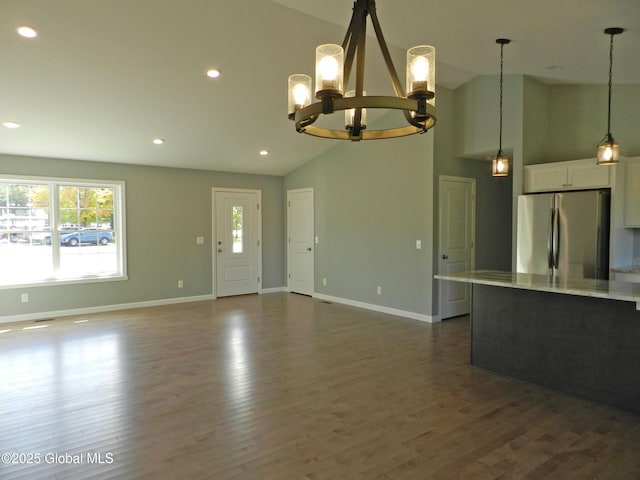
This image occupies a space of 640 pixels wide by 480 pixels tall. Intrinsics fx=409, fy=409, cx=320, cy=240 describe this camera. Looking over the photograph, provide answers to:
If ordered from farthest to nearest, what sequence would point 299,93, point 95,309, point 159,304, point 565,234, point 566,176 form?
point 159,304, point 95,309, point 566,176, point 565,234, point 299,93

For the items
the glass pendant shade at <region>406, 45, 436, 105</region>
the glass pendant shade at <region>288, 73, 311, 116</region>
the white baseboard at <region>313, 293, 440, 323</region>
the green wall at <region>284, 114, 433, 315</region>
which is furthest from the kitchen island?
the glass pendant shade at <region>288, 73, 311, 116</region>

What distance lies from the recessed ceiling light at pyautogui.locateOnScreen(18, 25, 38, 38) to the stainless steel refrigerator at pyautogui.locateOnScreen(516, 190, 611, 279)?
208 inches

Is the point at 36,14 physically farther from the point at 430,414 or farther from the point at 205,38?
the point at 430,414

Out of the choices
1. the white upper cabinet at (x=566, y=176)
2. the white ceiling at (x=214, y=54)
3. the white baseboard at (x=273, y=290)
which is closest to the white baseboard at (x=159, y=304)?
the white baseboard at (x=273, y=290)

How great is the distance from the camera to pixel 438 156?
5.76 m

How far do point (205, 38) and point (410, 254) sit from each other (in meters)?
3.92

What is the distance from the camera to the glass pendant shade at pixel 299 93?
2355mm

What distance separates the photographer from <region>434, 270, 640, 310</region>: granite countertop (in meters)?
2.90

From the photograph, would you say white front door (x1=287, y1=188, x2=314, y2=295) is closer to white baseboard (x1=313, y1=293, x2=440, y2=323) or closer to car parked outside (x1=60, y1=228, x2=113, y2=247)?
white baseboard (x1=313, y1=293, x2=440, y2=323)

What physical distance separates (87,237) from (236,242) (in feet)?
8.46

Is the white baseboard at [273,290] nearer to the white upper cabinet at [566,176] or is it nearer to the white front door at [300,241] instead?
the white front door at [300,241]

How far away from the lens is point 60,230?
6.35 m

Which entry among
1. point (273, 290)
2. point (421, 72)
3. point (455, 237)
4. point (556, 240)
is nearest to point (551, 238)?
point (556, 240)

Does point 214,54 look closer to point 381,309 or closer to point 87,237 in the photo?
point 87,237
